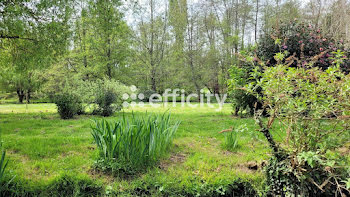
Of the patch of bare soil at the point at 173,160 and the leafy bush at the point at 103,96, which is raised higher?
the leafy bush at the point at 103,96

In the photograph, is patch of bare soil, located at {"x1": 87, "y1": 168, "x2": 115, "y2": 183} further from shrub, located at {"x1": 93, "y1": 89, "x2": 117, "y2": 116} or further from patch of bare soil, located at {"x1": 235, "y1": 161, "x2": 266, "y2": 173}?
shrub, located at {"x1": 93, "y1": 89, "x2": 117, "y2": 116}

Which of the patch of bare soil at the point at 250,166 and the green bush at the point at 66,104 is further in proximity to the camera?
the green bush at the point at 66,104

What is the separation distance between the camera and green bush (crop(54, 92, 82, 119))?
6957 millimetres

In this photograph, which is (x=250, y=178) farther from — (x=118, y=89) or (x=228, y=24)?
(x=228, y=24)

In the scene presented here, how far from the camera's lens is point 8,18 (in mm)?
5898

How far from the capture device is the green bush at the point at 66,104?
22.8 feet

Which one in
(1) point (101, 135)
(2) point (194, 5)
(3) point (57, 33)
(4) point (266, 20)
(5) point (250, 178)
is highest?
(2) point (194, 5)

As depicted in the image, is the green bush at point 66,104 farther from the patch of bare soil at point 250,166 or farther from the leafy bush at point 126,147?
the patch of bare soil at point 250,166

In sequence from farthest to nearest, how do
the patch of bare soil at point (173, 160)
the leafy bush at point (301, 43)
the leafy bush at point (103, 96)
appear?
the leafy bush at point (103, 96) → the leafy bush at point (301, 43) → the patch of bare soil at point (173, 160)

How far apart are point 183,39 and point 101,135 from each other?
19468 mm

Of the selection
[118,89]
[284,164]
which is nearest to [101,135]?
[284,164]

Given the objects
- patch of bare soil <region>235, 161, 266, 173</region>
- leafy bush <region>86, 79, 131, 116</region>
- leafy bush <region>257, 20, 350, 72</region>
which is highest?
leafy bush <region>257, 20, 350, 72</region>

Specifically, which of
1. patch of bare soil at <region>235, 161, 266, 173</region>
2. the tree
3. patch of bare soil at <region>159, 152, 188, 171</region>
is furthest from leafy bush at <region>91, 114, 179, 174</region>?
the tree

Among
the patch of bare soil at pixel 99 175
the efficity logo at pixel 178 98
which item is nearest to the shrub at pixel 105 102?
the patch of bare soil at pixel 99 175
